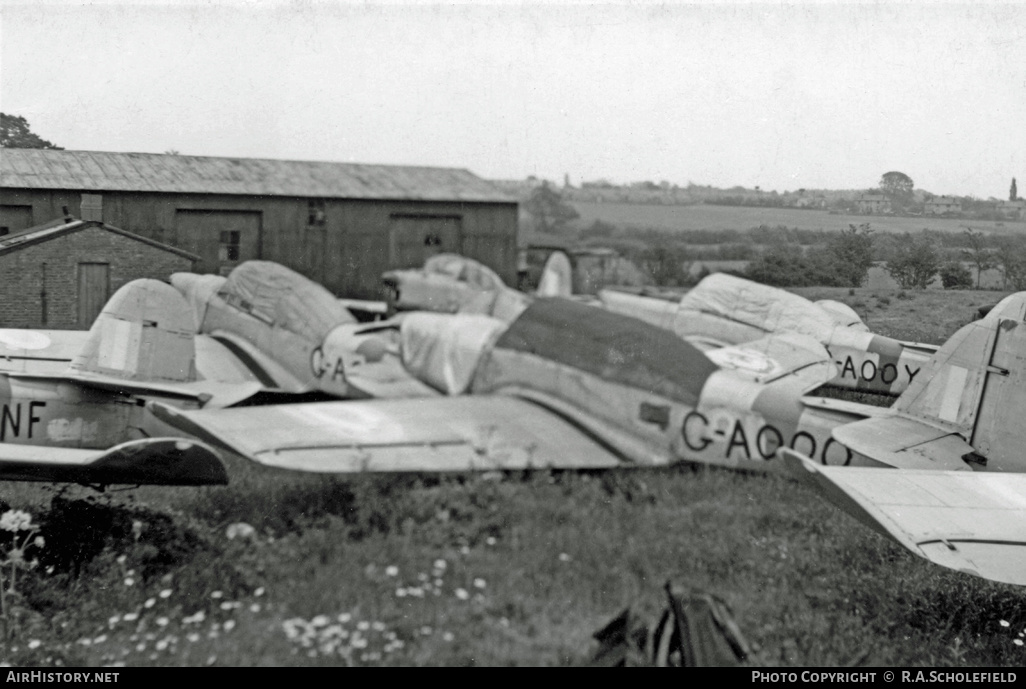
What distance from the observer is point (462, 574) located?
3.36 m

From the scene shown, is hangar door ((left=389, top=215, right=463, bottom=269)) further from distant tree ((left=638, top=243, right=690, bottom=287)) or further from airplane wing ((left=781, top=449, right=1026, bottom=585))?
airplane wing ((left=781, top=449, right=1026, bottom=585))

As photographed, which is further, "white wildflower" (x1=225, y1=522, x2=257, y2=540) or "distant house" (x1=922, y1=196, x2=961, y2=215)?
"distant house" (x1=922, y1=196, x2=961, y2=215)

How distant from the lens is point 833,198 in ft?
12.5

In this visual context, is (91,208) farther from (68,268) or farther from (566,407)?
(566,407)

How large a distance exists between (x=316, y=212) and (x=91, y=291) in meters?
0.96

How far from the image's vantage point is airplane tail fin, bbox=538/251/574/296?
12.3 ft

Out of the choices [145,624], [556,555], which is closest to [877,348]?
[556,555]

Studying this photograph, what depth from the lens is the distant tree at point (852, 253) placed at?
12.4ft

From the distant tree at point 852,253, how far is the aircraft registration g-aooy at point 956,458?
480 millimetres

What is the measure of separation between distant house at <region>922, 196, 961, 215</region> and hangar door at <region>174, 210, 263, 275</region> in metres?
2.89

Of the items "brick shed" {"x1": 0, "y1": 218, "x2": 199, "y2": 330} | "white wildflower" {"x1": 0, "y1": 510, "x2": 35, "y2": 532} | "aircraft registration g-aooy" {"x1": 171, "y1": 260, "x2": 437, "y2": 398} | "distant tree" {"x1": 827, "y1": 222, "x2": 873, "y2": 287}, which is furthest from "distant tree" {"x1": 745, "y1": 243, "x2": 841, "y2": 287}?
"white wildflower" {"x1": 0, "y1": 510, "x2": 35, "y2": 532}

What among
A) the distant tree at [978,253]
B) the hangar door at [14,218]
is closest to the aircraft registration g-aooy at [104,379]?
the hangar door at [14,218]
